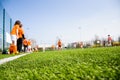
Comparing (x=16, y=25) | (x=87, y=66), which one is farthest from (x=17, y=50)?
(x=87, y=66)

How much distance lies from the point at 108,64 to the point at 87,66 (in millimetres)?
516

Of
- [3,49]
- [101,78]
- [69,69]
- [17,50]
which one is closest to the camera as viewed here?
[101,78]

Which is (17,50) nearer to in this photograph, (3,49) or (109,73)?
(3,49)

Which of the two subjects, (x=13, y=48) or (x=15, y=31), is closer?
(x=15, y=31)

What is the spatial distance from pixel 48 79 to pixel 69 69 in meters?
0.78

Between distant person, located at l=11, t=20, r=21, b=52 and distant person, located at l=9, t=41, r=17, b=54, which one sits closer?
distant person, located at l=11, t=20, r=21, b=52

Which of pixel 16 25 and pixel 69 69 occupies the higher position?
pixel 16 25

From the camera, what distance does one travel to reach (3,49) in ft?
69.9

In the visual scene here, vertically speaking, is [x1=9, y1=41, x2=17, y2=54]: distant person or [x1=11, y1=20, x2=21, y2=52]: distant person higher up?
[x1=11, y1=20, x2=21, y2=52]: distant person

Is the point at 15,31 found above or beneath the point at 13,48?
above

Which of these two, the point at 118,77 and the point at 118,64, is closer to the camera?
the point at 118,77

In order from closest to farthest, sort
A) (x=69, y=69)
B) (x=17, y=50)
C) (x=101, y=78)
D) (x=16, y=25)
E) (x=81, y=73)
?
(x=101, y=78), (x=81, y=73), (x=69, y=69), (x=16, y=25), (x=17, y=50)

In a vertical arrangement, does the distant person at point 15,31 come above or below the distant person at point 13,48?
above

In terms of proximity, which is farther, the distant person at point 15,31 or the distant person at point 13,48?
the distant person at point 13,48
